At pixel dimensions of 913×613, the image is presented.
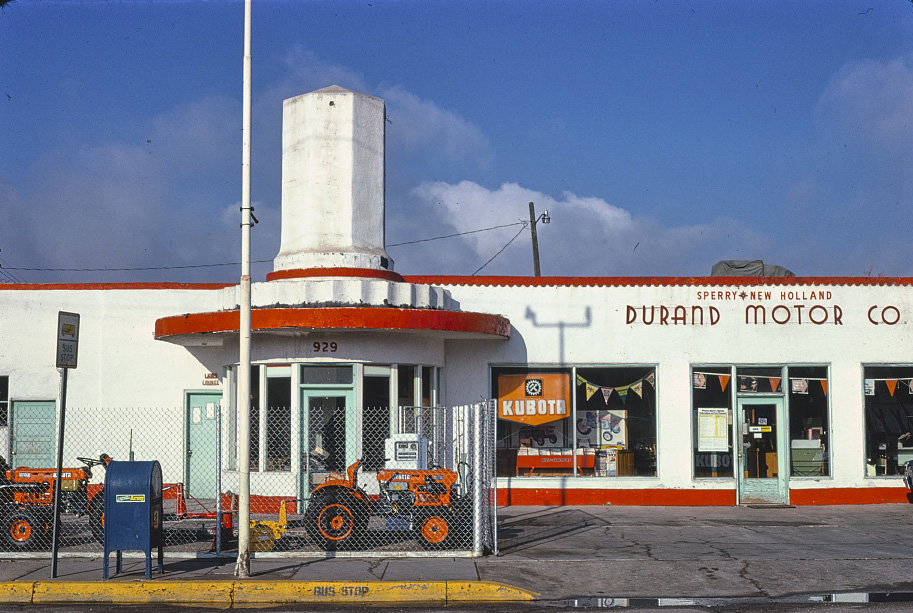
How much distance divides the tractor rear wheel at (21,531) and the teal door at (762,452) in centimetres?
1247

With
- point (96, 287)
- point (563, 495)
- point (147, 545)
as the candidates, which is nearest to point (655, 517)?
point (563, 495)

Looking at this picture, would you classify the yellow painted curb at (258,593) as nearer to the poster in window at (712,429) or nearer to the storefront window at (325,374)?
the storefront window at (325,374)

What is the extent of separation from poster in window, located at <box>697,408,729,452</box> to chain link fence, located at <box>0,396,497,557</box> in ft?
16.2

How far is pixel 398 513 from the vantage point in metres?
12.7

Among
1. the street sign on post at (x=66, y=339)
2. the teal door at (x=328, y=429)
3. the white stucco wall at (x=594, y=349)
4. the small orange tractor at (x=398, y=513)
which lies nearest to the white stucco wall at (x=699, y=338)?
the white stucco wall at (x=594, y=349)

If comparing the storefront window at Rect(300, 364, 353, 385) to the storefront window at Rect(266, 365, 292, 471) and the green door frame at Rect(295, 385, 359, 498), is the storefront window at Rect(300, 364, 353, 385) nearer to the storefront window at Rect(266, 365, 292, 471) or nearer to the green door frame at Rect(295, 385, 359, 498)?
the green door frame at Rect(295, 385, 359, 498)

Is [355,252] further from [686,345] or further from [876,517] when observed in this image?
[876,517]

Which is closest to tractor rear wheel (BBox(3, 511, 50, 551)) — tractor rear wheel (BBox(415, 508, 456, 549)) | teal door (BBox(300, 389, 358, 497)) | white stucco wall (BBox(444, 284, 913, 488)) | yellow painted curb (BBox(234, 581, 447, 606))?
yellow painted curb (BBox(234, 581, 447, 606))

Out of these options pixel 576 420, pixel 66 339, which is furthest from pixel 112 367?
pixel 576 420

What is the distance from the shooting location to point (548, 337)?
18734 millimetres

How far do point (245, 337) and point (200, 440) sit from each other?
875 centimetres

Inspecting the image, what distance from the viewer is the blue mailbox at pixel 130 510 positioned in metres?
10.8

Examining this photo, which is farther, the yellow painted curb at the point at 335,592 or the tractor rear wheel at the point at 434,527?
the tractor rear wheel at the point at 434,527

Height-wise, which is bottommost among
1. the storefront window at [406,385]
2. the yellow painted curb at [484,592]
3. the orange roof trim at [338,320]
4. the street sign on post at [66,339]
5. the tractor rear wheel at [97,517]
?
the yellow painted curb at [484,592]
